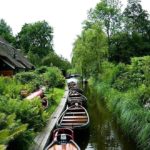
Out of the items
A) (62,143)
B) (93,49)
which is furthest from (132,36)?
(62,143)

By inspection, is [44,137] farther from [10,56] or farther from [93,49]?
[93,49]

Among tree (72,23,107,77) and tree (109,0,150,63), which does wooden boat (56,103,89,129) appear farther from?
tree (109,0,150,63)

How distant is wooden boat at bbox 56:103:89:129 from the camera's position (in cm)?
1620

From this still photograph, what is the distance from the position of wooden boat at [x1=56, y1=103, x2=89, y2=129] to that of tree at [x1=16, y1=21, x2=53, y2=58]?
75563mm

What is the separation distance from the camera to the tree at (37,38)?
96688mm

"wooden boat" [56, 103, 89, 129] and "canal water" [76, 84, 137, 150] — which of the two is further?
"wooden boat" [56, 103, 89, 129]

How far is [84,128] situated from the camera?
1597cm

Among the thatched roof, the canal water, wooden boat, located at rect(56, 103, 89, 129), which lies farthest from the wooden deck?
the thatched roof

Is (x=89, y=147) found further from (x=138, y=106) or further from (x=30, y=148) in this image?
(x=30, y=148)

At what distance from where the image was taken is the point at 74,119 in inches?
703

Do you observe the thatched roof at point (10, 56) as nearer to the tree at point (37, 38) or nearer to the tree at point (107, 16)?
the tree at point (107, 16)

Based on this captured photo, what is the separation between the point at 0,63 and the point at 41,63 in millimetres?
38208

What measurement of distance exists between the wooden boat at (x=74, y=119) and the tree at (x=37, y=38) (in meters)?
75.6

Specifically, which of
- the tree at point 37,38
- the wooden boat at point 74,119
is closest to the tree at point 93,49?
the wooden boat at point 74,119
